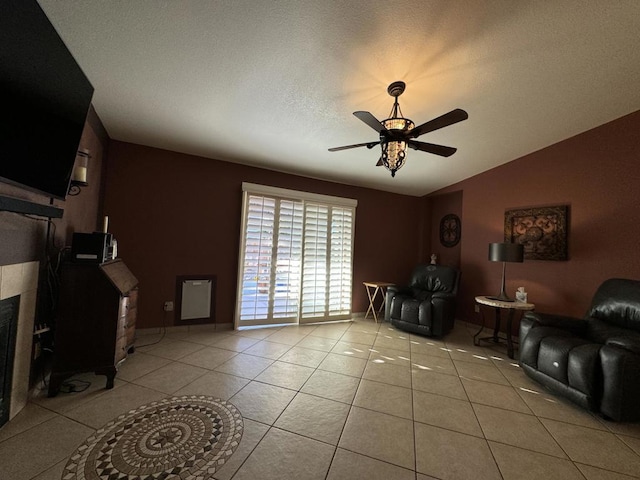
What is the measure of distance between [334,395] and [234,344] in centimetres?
154

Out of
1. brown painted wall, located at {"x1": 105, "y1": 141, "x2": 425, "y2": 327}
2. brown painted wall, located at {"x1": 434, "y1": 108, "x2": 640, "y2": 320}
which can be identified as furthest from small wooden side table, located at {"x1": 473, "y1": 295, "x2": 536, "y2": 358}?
brown painted wall, located at {"x1": 105, "y1": 141, "x2": 425, "y2": 327}

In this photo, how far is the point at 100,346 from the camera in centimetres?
198

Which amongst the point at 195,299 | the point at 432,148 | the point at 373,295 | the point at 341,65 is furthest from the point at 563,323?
the point at 195,299

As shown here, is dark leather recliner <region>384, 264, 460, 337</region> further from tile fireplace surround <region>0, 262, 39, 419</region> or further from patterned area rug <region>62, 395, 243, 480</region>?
tile fireplace surround <region>0, 262, 39, 419</region>

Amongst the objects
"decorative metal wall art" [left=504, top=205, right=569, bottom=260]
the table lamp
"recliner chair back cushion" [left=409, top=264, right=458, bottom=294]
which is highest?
"decorative metal wall art" [left=504, top=205, right=569, bottom=260]

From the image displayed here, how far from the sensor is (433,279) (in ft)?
13.6

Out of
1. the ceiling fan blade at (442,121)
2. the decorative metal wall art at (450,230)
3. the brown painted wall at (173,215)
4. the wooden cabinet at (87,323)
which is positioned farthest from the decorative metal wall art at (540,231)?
the wooden cabinet at (87,323)

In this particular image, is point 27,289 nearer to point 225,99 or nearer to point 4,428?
point 4,428

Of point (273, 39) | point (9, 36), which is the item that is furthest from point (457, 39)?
point (9, 36)

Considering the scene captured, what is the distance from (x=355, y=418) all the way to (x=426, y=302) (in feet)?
7.42

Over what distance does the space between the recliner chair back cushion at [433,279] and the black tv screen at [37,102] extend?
14.8 ft

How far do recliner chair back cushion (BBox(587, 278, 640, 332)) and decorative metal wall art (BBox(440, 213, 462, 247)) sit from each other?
2.16 metres

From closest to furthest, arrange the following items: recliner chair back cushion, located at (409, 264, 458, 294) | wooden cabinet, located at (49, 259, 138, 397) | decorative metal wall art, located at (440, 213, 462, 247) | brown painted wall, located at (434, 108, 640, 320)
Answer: wooden cabinet, located at (49, 259, 138, 397), brown painted wall, located at (434, 108, 640, 320), recliner chair back cushion, located at (409, 264, 458, 294), decorative metal wall art, located at (440, 213, 462, 247)

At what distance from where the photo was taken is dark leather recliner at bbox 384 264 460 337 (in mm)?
3490
